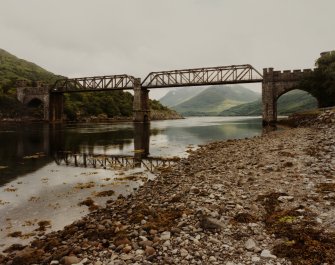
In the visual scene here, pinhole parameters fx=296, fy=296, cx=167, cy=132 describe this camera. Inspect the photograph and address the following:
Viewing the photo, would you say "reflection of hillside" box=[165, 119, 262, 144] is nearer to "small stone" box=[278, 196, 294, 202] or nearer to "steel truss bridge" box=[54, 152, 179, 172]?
"steel truss bridge" box=[54, 152, 179, 172]

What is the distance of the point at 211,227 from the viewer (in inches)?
389

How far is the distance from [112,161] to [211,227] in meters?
20.8

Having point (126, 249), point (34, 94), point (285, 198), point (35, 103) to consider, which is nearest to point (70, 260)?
point (126, 249)

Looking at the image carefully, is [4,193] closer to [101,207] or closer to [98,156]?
[101,207]

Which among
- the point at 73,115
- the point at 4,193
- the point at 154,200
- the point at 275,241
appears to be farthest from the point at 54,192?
the point at 73,115

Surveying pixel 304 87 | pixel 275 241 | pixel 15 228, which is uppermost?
pixel 304 87

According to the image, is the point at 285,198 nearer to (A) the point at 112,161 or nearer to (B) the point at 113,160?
(A) the point at 112,161

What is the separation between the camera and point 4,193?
1789cm

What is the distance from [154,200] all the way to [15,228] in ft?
19.9

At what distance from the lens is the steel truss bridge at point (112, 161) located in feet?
87.8

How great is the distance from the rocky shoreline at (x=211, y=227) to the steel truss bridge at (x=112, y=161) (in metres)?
10.7

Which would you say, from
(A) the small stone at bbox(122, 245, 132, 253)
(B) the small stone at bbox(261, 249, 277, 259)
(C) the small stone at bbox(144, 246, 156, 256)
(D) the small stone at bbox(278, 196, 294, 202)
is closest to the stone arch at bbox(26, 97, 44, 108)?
(D) the small stone at bbox(278, 196, 294, 202)

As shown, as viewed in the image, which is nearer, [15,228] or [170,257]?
[170,257]

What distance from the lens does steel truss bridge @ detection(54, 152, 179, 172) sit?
26.8m
